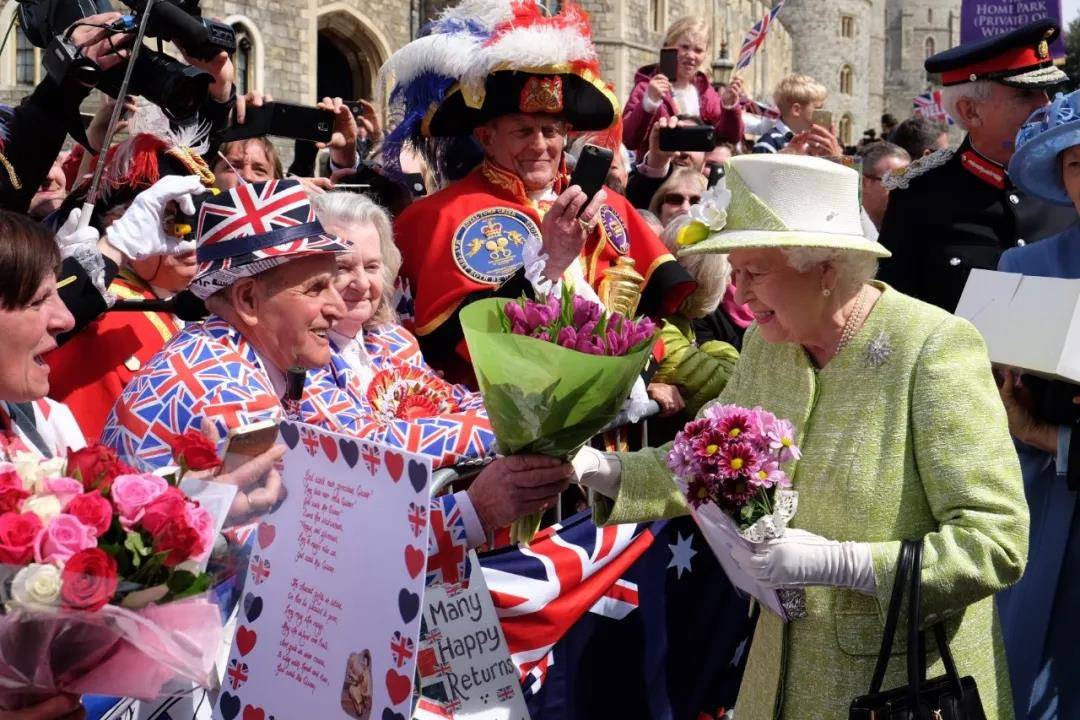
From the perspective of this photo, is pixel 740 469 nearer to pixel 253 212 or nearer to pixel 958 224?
pixel 253 212

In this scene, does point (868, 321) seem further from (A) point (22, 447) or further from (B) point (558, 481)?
(A) point (22, 447)

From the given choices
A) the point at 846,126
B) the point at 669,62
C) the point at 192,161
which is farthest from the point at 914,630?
the point at 846,126

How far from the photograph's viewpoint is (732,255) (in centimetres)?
298

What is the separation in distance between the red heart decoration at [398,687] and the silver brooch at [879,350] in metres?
1.28

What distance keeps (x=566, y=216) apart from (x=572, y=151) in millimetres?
2737

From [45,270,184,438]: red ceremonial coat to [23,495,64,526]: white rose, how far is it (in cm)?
169

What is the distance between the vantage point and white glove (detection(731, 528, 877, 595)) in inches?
105

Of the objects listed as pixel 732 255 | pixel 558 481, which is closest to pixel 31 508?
pixel 558 481

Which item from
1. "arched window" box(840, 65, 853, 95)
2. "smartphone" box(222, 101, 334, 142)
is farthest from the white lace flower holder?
"arched window" box(840, 65, 853, 95)

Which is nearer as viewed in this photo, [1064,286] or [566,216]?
[1064,286]

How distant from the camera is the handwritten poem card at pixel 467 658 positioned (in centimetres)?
335

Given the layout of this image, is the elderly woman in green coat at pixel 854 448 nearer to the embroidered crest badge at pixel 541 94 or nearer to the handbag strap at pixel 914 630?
the handbag strap at pixel 914 630

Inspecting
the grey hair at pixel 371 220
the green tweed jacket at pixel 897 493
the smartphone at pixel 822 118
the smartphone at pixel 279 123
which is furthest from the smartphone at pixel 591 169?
the smartphone at pixel 822 118

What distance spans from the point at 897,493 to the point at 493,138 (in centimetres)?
243
